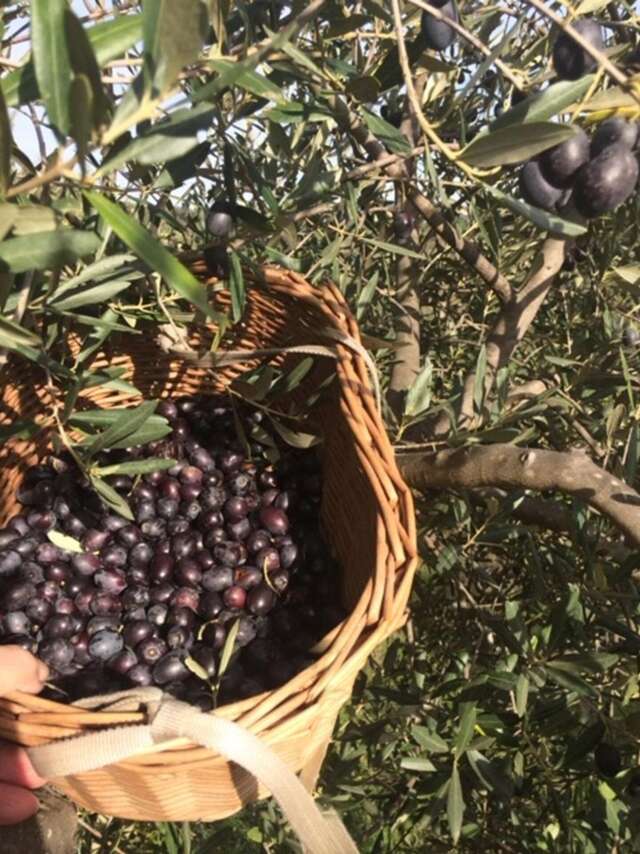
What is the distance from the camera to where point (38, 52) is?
1.47 ft

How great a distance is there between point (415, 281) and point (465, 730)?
3.06 ft

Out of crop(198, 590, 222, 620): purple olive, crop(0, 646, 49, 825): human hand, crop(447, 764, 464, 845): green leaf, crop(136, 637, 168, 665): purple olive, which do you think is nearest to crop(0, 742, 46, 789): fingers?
crop(0, 646, 49, 825): human hand

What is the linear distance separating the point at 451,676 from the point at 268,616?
0.32 metres

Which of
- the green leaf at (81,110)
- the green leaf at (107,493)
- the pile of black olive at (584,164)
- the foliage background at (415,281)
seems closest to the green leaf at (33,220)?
the foliage background at (415,281)

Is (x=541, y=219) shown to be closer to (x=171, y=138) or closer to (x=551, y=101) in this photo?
(x=551, y=101)

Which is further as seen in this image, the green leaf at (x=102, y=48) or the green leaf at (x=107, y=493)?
the green leaf at (x=107, y=493)

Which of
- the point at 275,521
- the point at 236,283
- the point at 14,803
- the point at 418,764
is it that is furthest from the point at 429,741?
the point at 236,283

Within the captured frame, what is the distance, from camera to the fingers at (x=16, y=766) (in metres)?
0.72

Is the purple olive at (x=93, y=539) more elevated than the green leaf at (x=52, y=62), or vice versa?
the green leaf at (x=52, y=62)

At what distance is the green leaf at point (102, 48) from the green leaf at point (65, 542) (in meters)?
0.79

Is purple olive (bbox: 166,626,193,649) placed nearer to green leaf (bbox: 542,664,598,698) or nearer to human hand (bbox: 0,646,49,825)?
human hand (bbox: 0,646,49,825)

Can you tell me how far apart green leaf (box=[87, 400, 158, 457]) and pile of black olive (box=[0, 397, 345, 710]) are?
288 mm

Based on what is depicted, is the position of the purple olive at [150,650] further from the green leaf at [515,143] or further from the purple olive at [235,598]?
the green leaf at [515,143]

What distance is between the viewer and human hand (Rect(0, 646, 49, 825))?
0.72m
